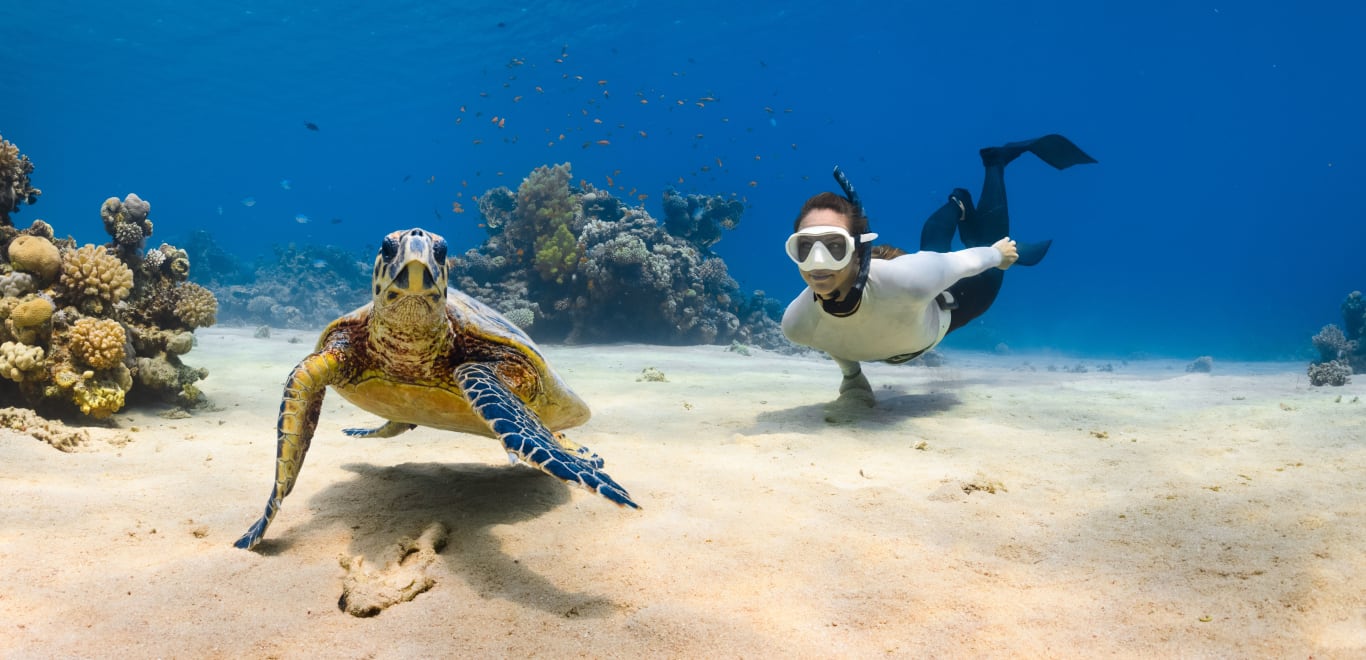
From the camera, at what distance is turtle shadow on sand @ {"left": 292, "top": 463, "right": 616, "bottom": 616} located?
6.36 feet

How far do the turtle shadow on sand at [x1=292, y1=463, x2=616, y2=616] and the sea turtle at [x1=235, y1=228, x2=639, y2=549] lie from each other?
30 cm

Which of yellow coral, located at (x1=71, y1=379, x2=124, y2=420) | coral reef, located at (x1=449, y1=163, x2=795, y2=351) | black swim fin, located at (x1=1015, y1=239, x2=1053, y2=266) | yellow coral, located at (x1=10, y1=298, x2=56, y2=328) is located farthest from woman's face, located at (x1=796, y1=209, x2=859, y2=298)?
coral reef, located at (x1=449, y1=163, x2=795, y2=351)

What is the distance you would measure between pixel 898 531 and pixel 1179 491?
5.15 ft

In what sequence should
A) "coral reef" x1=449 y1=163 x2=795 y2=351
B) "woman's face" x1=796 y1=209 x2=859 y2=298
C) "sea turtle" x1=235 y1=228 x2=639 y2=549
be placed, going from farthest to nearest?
"coral reef" x1=449 y1=163 x2=795 y2=351 → "woman's face" x1=796 y1=209 x2=859 y2=298 → "sea turtle" x1=235 y1=228 x2=639 y2=549

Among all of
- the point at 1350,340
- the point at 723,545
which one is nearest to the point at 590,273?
the point at 723,545

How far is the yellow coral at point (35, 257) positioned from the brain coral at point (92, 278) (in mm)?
91

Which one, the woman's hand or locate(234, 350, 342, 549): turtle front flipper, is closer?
locate(234, 350, 342, 549): turtle front flipper

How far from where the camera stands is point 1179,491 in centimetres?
284

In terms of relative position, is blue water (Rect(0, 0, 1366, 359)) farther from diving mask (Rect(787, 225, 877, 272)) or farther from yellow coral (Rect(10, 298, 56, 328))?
yellow coral (Rect(10, 298, 56, 328))

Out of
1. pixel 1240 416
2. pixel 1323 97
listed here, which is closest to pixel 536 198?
pixel 1240 416

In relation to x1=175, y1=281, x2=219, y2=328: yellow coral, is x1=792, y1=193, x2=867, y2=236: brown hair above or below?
above

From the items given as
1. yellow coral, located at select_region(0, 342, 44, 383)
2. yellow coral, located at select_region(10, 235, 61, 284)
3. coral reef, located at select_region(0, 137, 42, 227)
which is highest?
coral reef, located at select_region(0, 137, 42, 227)

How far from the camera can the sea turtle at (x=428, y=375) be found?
2.18 m

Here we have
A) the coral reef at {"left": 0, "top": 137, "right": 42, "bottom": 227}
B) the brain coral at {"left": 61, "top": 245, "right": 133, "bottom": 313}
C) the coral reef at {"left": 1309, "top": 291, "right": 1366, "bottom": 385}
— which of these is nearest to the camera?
the brain coral at {"left": 61, "top": 245, "right": 133, "bottom": 313}
